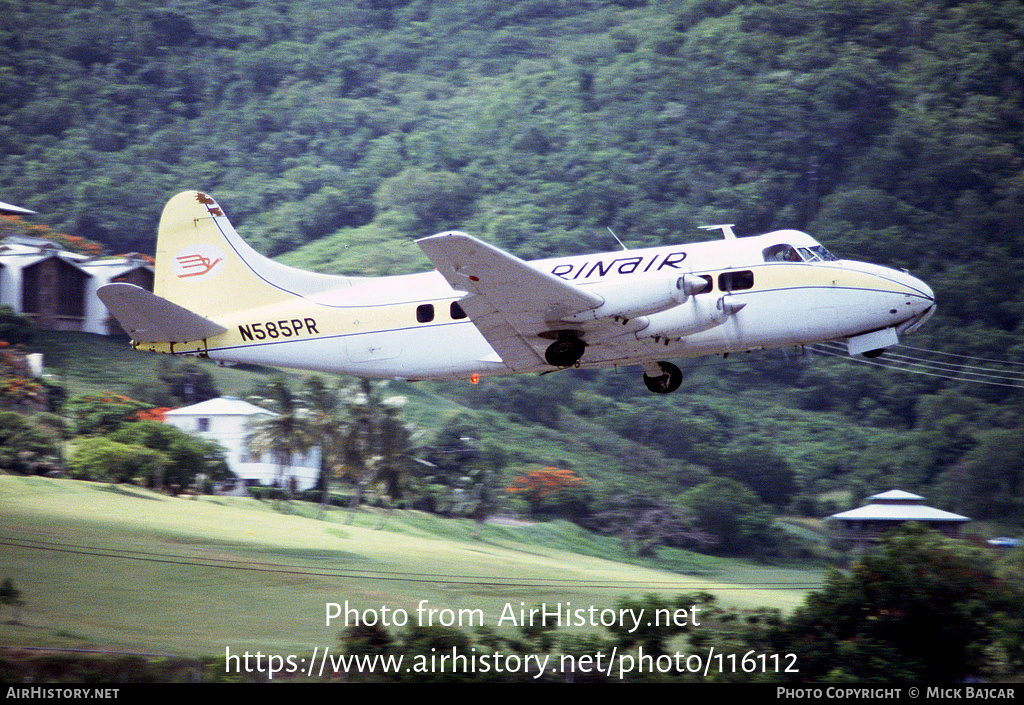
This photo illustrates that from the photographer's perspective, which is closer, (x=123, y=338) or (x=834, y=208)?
(x=123, y=338)

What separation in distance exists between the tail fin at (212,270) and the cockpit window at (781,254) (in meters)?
7.52

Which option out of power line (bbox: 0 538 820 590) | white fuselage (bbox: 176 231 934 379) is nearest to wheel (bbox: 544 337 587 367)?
white fuselage (bbox: 176 231 934 379)

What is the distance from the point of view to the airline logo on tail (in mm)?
20562

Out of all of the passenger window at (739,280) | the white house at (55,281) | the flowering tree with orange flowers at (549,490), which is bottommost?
the flowering tree with orange flowers at (549,490)

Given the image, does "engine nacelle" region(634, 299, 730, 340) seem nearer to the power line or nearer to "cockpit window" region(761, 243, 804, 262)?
"cockpit window" region(761, 243, 804, 262)

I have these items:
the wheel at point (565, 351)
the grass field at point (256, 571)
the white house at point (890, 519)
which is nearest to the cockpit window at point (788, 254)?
the wheel at point (565, 351)

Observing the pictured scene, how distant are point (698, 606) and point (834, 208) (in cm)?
5886

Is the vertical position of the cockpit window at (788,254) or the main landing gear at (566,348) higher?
the cockpit window at (788,254)

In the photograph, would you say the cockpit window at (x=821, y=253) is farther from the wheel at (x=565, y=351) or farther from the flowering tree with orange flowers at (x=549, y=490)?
the flowering tree with orange flowers at (x=549, y=490)

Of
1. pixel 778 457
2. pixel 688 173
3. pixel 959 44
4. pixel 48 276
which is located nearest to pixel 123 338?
pixel 48 276

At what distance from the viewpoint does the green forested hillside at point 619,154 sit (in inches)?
2485

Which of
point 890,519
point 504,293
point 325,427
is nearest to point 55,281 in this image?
point 325,427

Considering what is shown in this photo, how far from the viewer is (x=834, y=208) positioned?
75875 millimetres

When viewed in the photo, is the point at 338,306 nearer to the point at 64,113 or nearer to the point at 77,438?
the point at 77,438
